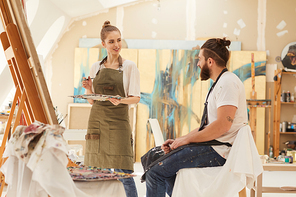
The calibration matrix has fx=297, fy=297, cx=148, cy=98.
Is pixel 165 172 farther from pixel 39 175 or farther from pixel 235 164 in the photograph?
pixel 39 175

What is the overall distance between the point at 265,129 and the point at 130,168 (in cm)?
446

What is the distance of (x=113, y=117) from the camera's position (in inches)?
81.1

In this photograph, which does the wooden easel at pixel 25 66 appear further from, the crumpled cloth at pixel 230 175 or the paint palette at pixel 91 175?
the crumpled cloth at pixel 230 175

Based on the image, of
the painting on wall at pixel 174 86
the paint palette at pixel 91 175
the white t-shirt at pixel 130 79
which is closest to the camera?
the paint palette at pixel 91 175

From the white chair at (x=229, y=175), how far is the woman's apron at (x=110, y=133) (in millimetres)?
459

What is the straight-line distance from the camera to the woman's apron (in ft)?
6.60

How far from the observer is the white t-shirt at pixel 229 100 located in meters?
1.70

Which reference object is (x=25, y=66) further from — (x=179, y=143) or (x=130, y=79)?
(x=179, y=143)

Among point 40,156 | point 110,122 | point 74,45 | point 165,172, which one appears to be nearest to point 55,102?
point 74,45

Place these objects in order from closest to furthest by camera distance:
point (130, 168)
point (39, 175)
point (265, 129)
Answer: point (39, 175)
point (130, 168)
point (265, 129)

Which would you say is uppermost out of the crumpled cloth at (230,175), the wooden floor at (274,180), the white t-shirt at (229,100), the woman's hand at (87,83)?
the woman's hand at (87,83)

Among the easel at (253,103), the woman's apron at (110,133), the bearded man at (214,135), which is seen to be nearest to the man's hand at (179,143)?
the bearded man at (214,135)

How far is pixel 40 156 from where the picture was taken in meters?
1.14

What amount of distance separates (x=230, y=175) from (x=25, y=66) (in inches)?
50.2
